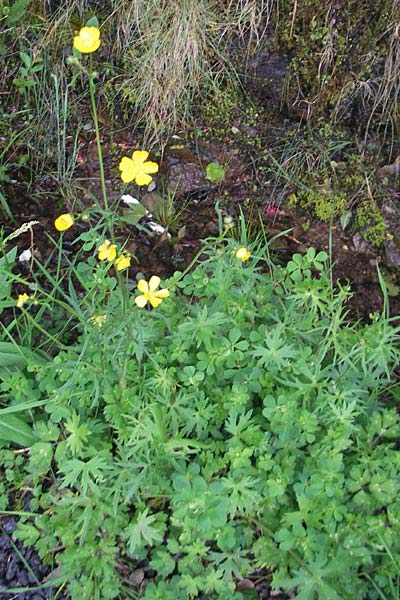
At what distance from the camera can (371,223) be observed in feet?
8.53

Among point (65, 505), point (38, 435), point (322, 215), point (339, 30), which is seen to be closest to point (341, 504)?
point (65, 505)

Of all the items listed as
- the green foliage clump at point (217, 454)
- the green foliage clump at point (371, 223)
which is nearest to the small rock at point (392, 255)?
the green foliage clump at point (371, 223)

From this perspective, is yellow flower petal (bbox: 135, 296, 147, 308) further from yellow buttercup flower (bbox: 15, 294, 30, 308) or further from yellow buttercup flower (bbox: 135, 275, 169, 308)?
yellow buttercup flower (bbox: 15, 294, 30, 308)

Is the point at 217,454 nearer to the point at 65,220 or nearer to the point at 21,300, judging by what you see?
the point at 21,300

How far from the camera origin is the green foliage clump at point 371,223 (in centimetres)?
257

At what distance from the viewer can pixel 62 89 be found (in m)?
2.66

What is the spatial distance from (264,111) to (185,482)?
182 cm

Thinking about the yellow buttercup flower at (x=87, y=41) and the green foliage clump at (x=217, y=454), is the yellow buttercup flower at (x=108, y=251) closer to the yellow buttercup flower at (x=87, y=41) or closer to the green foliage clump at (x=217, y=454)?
the green foliage clump at (x=217, y=454)

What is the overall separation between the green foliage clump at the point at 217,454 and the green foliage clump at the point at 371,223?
0.78 metres

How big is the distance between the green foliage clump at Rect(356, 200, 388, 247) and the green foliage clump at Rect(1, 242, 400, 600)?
0.78 meters

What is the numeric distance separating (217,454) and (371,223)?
137 cm

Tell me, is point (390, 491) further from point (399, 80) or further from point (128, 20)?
point (128, 20)

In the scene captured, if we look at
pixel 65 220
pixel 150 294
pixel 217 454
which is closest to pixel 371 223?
pixel 217 454

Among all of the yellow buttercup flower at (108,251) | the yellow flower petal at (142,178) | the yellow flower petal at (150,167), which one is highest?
the yellow flower petal at (150,167)
